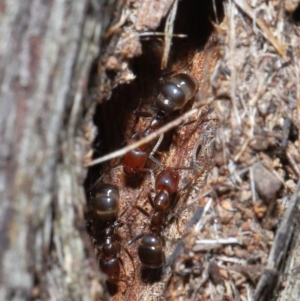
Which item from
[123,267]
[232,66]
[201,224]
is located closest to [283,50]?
[232,66]

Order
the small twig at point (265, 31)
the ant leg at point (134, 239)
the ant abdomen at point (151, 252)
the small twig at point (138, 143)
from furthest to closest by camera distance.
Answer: the ant leg at point (134, 239), the ant abdomen at point (151, 252), the small twig at point (265, 31), the small twig at point (138, 143)

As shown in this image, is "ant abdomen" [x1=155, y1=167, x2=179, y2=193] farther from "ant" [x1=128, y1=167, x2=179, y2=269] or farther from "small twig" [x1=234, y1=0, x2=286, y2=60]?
"small twig" [x1=234, y1=0, x2=286, y2=60]

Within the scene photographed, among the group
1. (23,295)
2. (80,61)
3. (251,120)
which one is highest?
(80,61)

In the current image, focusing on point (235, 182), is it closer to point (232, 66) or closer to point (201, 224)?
point (201, 224)

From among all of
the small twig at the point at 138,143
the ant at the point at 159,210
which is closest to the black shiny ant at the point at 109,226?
the ant at the point at 159,210

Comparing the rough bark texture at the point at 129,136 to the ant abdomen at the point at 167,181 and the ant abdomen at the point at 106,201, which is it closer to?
the ant abdomen at the point at 167,181

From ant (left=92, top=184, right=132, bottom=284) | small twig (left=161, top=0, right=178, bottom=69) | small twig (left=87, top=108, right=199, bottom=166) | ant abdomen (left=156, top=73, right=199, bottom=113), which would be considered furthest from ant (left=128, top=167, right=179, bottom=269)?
small twig (left=161, top=0, right=178, bottom=69)
